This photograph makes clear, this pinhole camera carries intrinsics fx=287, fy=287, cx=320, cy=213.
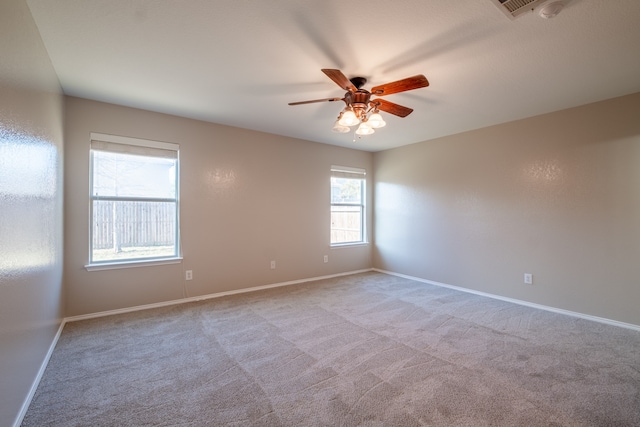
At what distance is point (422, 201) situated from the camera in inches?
198

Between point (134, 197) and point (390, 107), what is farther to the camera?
point (134, 197)

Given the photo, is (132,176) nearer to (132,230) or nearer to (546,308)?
(132,230)

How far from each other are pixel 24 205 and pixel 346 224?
4568mm

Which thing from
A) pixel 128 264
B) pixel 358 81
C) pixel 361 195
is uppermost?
pixel 358 81

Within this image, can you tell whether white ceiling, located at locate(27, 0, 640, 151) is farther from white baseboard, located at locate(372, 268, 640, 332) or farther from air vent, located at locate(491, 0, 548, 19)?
white baseboard, located at locate(372, 268, 640, 332)

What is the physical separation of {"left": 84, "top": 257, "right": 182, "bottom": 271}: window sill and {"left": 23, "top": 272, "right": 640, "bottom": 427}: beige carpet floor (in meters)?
0.57

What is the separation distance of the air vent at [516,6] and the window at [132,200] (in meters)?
3.67

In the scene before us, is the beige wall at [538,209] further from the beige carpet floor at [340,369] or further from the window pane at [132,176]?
the window pane at [132,176]

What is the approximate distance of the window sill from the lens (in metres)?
3.31

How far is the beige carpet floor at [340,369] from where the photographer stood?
175 centimetres

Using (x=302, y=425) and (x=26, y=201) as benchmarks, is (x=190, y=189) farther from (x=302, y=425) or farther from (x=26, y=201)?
(x=302, y=425)

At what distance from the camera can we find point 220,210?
4160 mm

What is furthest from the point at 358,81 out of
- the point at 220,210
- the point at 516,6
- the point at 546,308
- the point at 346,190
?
the point at 546,308

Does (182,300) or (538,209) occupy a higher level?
(538,209)
